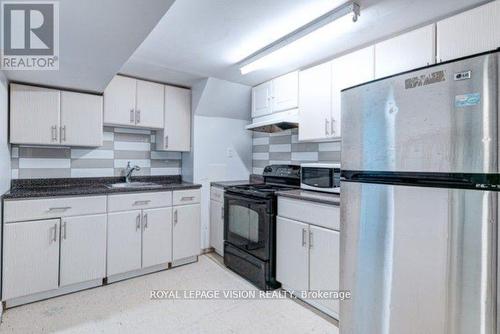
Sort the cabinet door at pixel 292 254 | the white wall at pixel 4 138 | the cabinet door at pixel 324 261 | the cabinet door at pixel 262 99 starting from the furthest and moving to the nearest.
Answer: the cabinet door at pixel 262 99, the cabinet door at pixel 292 254, the white wall at pixel 4 138, the cabinet door at pixel 324 261

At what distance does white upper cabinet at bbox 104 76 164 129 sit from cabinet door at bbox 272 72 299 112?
1.35 m

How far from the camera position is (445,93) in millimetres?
1032

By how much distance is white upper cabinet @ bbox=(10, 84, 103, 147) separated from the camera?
2.38m

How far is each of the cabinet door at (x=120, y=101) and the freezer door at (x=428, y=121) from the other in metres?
2.42

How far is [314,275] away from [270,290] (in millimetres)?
544

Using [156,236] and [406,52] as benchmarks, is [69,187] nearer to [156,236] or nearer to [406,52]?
[156,236]

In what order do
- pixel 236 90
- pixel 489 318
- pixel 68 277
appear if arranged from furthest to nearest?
pixel 236 90, pixel 68 277, pixel 489 318

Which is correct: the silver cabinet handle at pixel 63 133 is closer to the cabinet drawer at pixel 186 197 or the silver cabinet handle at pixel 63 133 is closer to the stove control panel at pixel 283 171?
the cabinet drawer at pixel 186 197

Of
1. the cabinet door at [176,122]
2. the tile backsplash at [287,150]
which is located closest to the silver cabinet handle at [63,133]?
the cabinet door at [176,122]

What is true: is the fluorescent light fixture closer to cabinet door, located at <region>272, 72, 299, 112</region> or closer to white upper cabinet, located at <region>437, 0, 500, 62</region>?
cabinet door, located at <region>272, 72, 299, 112</region>

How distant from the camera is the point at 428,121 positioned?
3.53ft

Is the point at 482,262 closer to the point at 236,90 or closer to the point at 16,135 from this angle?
the point at 236,90

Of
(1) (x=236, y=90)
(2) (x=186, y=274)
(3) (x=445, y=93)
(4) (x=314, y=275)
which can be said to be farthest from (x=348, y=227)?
(1) (x=236, y=90)

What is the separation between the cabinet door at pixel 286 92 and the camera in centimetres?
279
